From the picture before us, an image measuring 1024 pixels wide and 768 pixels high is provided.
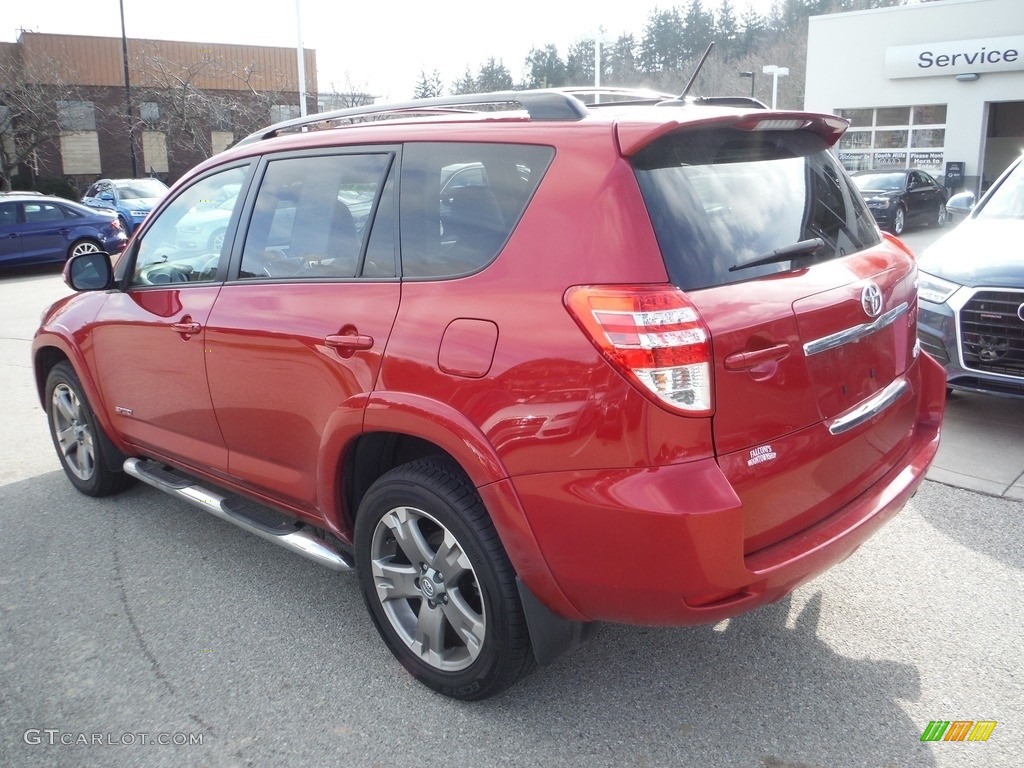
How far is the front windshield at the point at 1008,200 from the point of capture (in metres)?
6.26

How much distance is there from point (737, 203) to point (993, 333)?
3375 mm

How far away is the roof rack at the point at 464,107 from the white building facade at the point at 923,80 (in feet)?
86.2

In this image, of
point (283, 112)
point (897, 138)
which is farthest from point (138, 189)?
point (897, 138)

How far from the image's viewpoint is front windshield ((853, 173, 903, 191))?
63.5ft

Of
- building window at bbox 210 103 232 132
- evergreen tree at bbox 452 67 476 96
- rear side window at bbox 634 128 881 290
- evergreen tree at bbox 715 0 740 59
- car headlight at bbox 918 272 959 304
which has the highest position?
evergreen tree at bbox 715 0 740 59

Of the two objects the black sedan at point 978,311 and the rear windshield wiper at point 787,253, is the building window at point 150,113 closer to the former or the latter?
the black sedan at point 978,311

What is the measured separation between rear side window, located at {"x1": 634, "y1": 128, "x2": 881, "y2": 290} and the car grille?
257 cm

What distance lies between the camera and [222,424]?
147 inches

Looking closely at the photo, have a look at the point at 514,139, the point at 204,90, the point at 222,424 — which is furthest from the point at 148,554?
the point at 204,90

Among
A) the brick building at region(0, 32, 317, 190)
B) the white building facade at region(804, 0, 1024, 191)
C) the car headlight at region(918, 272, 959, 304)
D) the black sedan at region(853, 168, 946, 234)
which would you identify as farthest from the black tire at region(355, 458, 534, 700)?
the brick building at region(0, 32, 317, 190)

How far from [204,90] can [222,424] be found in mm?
36722

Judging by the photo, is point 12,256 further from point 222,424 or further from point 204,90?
point 204,90

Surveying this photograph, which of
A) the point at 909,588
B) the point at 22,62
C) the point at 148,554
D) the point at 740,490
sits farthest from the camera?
the point at 22,62

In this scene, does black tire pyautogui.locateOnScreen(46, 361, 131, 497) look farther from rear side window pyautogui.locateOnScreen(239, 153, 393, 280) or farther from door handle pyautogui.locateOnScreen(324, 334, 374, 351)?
door handle pyautogui.locateOnScreen(324, 334, 374, 351)
